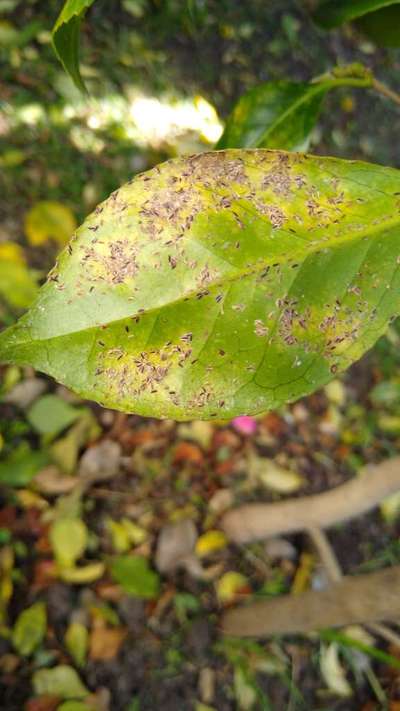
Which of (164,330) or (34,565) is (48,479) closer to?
(34,565)

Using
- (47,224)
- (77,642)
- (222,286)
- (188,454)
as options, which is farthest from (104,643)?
(222,286)

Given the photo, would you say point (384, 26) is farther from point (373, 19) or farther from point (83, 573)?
point (83, 573)

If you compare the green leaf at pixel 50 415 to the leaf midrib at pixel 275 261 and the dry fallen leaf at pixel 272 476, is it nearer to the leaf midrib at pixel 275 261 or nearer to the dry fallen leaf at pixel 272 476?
the dry fallen leaf at pixel 272 476

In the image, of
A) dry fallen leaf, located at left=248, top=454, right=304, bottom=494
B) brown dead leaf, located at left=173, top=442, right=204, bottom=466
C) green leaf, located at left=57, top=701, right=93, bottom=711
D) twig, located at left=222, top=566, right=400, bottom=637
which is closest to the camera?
twig, located at left=222, top=566, right=400, bottom=637

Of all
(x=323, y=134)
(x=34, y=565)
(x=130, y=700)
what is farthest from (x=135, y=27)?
(x=130, y=700)

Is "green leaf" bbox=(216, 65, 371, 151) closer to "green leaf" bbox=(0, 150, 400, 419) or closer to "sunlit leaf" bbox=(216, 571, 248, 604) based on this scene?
"green leaf" bbox=(0, 150, 400, 419)

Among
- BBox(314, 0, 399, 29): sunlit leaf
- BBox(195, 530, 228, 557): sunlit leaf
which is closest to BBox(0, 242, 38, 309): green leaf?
BBox(195, 530, 228, 557): sunlit leaf
